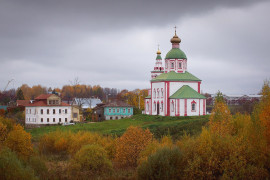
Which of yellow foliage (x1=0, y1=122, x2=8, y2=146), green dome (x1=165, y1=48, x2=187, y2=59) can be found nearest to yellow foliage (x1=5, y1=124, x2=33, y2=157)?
yellow foliage (x1=0, y1=122, x2=8, y2=146)

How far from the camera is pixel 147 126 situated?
40.4 meters

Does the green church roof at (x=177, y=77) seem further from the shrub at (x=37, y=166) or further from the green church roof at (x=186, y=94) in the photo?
the shrub at (x=37, y=166)

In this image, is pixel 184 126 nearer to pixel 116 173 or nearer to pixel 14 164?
pixel 116 173

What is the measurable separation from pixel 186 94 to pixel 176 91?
1.89 m

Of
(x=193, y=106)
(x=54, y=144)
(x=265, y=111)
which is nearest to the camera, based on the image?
(x=265, y=111)

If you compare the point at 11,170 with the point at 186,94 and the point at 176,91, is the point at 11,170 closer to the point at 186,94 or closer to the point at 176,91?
the point at 186,94

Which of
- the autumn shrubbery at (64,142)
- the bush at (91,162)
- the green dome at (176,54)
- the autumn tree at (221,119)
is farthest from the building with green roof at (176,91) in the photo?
the bush at (91,162)

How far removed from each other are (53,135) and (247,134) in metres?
14.9

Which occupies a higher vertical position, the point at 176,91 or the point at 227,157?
the point at 176,91

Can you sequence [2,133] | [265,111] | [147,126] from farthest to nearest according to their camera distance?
1. [147,126]
2. [2,133]
3. [265,111]

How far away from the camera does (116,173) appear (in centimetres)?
1936

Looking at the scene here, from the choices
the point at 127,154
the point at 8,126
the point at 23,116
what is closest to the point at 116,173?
the point at 127,154

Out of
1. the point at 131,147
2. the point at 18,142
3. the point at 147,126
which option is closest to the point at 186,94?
the point at 147,126

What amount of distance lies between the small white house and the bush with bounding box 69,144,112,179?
36.5 m
